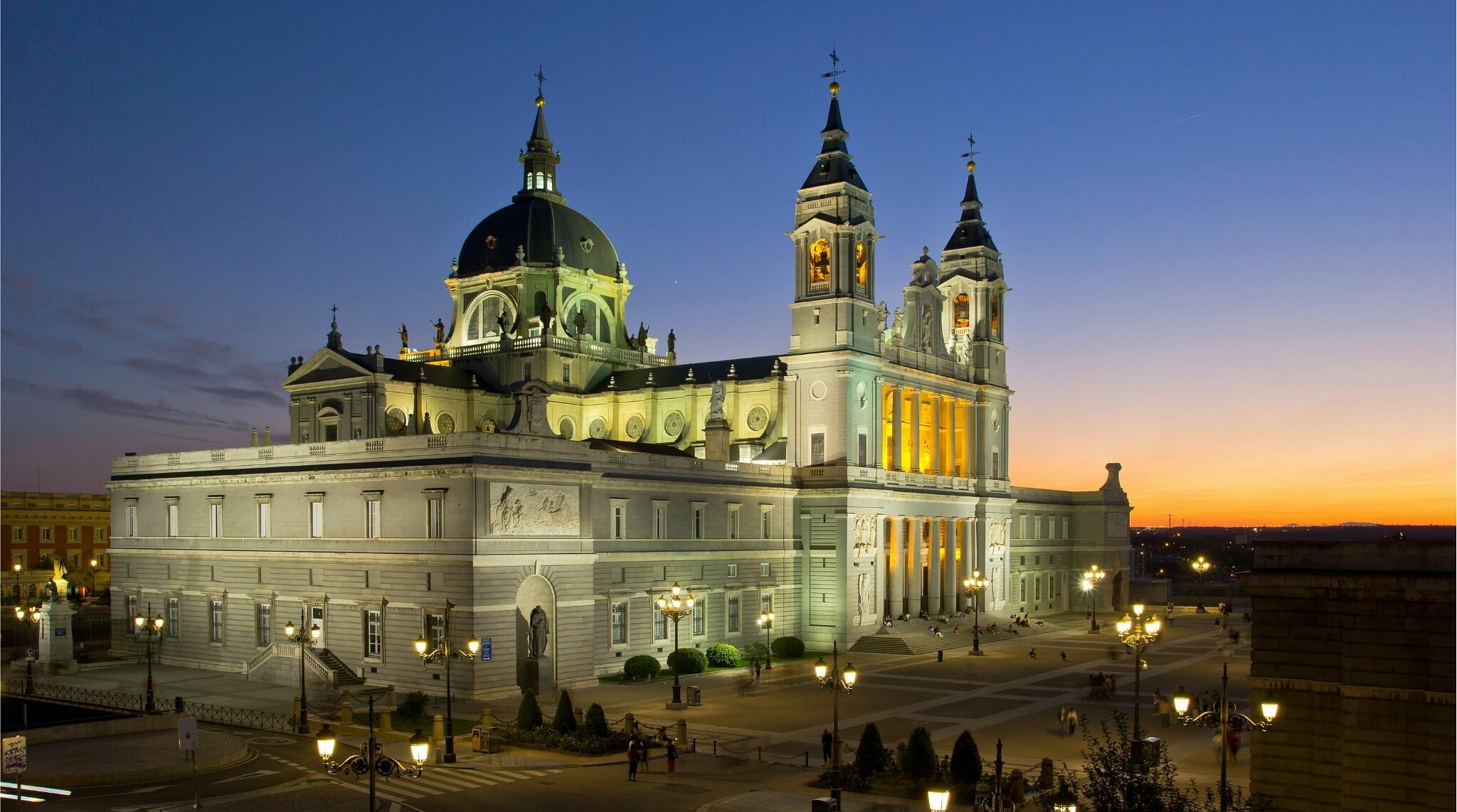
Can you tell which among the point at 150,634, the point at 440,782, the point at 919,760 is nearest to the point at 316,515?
the point at 150,634

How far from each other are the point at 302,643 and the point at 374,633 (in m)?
7.52

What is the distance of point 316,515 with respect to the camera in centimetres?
6053

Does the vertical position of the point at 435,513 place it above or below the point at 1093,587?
above

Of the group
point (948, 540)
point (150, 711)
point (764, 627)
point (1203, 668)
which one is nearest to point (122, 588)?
point (150, 711)

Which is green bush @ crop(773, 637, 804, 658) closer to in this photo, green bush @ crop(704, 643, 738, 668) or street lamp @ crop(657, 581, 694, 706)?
green bush @ crop(704, 643, 738, 668)

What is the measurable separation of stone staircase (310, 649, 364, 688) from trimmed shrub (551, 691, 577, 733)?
15678 mm

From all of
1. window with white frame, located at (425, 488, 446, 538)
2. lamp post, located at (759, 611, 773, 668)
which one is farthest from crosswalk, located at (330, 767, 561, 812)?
lamp post, located at (759, 611, 773, 668)

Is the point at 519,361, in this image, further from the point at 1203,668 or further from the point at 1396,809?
the point at 1396,809

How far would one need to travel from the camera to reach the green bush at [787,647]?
7169cm

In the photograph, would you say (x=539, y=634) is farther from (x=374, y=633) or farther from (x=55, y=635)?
(x=55, y=635)

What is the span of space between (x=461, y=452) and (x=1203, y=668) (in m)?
38.6

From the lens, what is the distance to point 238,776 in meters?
38.1

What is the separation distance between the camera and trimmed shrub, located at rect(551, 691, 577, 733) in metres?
42.7

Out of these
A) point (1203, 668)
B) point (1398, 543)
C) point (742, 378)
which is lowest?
point (1203, 668)
